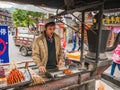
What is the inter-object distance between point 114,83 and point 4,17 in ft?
220

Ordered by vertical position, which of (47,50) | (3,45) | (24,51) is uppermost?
(3,45)

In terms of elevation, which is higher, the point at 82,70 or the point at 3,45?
the point at 3,45

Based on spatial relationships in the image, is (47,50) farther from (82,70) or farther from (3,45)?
(3,45)

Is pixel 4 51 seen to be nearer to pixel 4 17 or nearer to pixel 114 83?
pixel 114 83

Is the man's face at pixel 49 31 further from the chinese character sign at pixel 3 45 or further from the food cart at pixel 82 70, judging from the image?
the chinese character sign at pixel 3 45

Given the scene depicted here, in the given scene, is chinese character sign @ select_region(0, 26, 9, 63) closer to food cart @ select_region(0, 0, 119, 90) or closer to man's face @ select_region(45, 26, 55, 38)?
food cart @ select_region(0, 0, 119, 90)

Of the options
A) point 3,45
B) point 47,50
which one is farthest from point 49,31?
point 3,45

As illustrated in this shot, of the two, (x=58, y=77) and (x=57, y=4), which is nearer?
(x=58, y=77)

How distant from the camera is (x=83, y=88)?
319 centimetres

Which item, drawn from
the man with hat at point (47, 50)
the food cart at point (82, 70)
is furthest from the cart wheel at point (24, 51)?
the food cart at point (82, 70)

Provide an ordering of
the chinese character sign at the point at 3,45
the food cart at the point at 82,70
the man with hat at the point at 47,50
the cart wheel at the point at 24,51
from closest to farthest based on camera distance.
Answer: the chinese character sign at the point at 3,45 → the food cart at the point at 82,70 → the man with hat at the point at 47,50 → the cart wheel at the point at 24,51

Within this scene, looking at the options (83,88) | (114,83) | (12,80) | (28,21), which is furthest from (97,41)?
(28,21)

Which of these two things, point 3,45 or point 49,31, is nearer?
point 3,45

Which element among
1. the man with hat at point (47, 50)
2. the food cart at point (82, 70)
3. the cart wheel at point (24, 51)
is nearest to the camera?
the food cart at point (82, 70)
